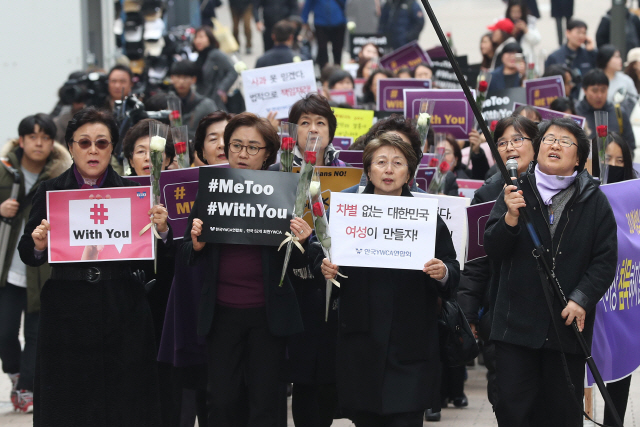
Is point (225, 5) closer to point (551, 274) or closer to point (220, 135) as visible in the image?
point (220, 135)

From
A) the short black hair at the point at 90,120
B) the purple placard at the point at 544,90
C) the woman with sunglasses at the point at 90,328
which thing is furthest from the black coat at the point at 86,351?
the purple placard at the point at 544,90

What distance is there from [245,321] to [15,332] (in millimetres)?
3271

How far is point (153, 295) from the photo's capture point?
20.6ft

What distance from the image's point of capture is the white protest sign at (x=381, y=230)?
5.18 meters

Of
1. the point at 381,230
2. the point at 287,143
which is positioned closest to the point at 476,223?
the point at 381,230

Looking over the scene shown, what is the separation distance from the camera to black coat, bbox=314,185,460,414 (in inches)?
204

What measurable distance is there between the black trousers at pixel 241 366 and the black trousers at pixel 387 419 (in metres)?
0.46

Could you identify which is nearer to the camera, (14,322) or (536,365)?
(536,365)

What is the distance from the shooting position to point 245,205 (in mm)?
5434

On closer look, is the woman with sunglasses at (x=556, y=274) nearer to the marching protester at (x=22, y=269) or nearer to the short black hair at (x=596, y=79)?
the marching protester at (x=22, y=269)

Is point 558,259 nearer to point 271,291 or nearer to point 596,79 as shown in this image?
point 271,291

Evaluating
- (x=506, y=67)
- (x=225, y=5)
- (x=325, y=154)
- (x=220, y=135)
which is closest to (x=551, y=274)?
(x=325, y=154)

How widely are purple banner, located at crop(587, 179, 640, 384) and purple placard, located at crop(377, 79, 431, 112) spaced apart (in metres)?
4.40

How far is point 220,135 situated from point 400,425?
7.65 feet
